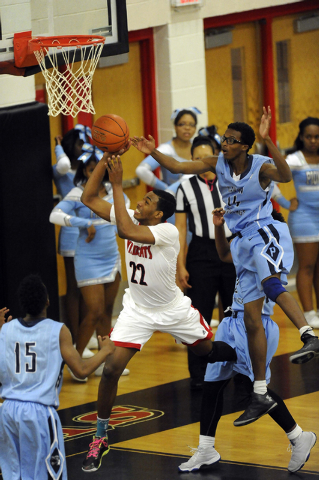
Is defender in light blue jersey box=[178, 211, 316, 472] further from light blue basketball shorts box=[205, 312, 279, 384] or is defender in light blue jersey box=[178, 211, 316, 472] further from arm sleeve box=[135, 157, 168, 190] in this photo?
arm sleeve box=[135, 157, 168, 190]

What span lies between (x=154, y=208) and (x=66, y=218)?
1.88 meters

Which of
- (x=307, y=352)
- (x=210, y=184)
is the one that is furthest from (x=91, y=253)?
(x=307, y=352)

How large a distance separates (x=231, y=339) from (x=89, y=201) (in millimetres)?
1202

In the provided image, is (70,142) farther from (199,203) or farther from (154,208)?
(154,208)

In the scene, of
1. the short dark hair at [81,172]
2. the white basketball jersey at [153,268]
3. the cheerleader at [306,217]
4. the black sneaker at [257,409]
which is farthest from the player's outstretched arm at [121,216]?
the cheerleader at [306,217]

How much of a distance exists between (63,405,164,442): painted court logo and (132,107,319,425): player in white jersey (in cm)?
137

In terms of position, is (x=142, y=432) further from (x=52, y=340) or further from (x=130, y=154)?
(x=130, y=154)

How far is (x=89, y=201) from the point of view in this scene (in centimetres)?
561

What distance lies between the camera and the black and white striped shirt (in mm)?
7262

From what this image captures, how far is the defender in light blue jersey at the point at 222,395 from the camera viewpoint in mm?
5316

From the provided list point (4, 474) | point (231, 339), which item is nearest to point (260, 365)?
point (231, 339)

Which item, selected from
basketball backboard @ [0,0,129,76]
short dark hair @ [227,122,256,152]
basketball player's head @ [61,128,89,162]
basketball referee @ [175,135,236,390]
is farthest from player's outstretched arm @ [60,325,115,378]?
basketball player's head @ [61,128,89,162]

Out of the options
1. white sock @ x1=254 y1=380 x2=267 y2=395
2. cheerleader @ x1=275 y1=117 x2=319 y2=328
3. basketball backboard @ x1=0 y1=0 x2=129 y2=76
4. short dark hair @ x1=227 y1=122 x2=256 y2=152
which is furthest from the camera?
cheerleader @ x1=275 y1=117 x2=319 y2=328

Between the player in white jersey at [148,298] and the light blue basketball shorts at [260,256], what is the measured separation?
0.38 m
